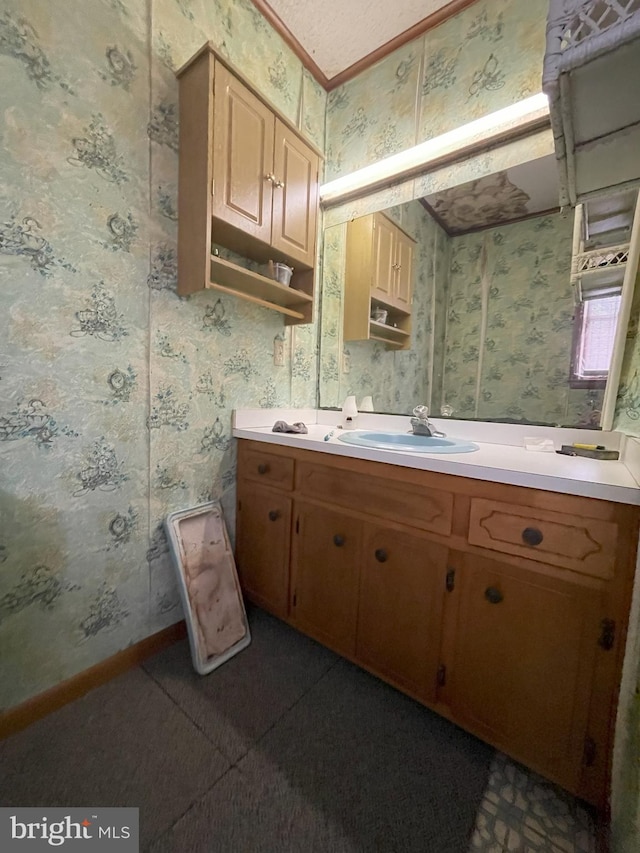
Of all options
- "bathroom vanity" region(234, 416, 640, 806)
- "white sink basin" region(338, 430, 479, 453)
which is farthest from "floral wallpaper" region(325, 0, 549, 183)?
"bathroom vanity" region(234, 416, 640, 806)

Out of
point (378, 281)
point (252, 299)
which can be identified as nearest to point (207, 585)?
point (252, 299)

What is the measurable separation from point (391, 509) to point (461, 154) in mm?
1524

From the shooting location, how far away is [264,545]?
146cm

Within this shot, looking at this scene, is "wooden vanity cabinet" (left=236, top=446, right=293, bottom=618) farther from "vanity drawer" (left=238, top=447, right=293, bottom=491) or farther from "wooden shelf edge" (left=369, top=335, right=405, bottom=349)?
"wooden shelf edge" (left=369, top=335, right=405, bottom=349)

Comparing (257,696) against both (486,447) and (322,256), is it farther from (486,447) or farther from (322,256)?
(322,256)

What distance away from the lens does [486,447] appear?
4.07 feet

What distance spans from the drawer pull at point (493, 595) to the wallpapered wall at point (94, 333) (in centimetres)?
114

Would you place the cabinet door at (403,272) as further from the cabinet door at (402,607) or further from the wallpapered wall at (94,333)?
the cabinet door at (402,607)

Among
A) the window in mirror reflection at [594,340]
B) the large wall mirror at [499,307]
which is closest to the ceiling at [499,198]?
the large wall mirror at [499,307]

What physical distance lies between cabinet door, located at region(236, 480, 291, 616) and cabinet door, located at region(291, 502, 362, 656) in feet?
0.21

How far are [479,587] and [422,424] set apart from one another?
664mm

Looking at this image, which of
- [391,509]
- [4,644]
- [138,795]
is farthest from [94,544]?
[391,509]

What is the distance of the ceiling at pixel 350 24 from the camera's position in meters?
1.39

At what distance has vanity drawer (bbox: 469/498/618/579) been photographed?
29.5 inches
